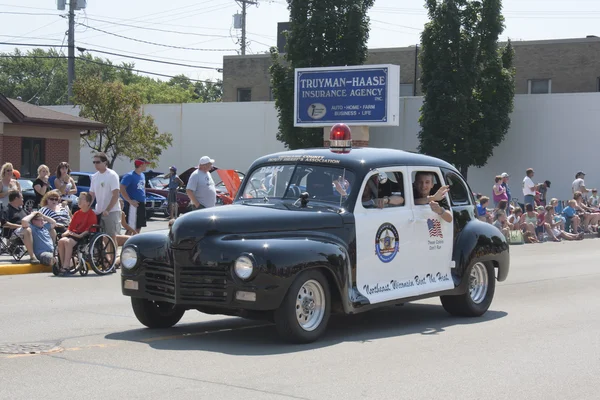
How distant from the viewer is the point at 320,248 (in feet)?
28.6

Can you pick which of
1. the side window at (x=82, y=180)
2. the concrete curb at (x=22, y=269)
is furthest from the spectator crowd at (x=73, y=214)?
the side window at (x=82, y=180)

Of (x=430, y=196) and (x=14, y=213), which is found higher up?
(x=430, y=196)

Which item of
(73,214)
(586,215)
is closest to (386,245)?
(73,214)

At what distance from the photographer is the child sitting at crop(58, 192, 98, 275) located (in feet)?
48.8

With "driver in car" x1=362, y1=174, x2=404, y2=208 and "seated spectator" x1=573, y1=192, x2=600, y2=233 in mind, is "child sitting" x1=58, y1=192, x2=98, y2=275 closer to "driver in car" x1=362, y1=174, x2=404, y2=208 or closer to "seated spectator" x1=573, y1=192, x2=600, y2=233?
"driver in car" x1=362, y1=174, x2=404, y2=208

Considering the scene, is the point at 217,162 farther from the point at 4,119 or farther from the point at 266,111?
the point at 4,119

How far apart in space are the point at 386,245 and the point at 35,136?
27456 mm

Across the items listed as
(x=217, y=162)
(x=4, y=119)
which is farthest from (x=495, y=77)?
(x=4, y=119)

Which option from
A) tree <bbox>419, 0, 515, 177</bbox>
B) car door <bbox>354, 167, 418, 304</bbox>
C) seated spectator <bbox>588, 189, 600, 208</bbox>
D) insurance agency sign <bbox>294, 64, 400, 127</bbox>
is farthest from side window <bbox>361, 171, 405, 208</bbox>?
tree <bbox>419, 0, 515, 177</bbox>

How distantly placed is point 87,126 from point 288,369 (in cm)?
2947

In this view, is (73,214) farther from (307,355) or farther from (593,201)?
(593,201)

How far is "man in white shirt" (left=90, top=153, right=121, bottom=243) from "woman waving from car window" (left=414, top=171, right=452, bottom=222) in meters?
6.70

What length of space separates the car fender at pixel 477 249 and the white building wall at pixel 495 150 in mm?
27007

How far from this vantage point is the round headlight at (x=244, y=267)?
8.29m
